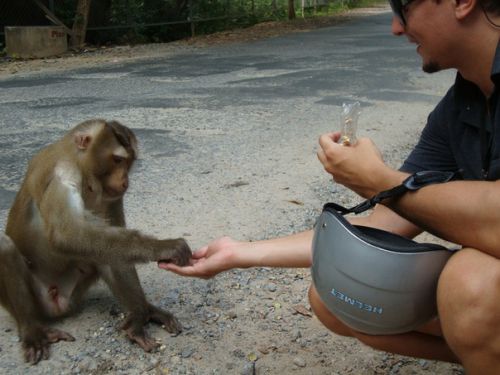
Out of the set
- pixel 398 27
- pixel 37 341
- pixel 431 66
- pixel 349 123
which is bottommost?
pixel 37 341

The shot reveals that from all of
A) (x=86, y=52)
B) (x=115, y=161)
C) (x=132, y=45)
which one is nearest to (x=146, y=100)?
(x=115, y=161)

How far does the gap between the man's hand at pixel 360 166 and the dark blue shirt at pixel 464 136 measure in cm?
30

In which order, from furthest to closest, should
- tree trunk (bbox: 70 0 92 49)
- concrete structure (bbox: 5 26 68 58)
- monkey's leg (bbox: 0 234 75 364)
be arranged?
tree trunk (bbox: 70 0 92 49), concrete structure (bbox: 5 26 68 58), monkey's leg (bbox: 0 234 75 364)

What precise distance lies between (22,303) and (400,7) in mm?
1747

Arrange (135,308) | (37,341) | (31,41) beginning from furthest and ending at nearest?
1. (31,41)
2. (135,308)
3. (37,341)

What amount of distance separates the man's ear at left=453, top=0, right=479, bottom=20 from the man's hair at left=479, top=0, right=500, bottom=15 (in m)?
0.02

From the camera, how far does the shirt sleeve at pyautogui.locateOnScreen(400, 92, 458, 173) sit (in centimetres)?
229

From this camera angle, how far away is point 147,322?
2.69m

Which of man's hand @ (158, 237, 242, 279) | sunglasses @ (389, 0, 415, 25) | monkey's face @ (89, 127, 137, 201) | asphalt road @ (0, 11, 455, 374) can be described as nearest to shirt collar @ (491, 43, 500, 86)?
sunglasses @ (389, 0, 415, 25)

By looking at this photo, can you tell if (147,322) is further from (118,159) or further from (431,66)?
(431,66)

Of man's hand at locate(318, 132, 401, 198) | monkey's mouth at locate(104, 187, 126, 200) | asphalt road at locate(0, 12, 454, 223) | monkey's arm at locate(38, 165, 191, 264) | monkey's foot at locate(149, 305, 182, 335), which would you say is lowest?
monkey's foot at locate(149, 305, 182, 335)

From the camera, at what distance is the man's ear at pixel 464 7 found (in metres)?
1.84

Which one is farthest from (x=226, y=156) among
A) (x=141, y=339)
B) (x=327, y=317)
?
(x=327, y=317)

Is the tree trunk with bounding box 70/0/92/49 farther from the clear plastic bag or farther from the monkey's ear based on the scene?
the clear plastic bag
